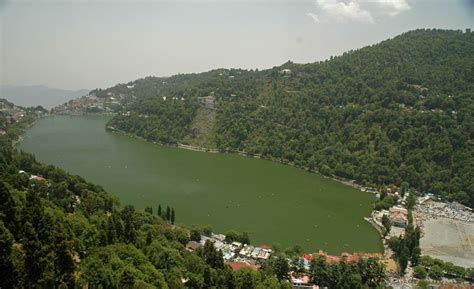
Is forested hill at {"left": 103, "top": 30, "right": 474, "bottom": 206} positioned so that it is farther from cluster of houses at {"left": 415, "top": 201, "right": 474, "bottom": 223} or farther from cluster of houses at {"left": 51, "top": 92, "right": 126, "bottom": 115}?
cluster of houses at {"left": 51, "top": 92, "right": 126, "bottom": 115}

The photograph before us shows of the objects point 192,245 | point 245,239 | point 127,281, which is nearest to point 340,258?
point 245,239

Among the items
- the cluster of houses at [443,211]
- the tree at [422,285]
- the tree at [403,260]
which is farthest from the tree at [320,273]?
the cluster of houses at [443,211]

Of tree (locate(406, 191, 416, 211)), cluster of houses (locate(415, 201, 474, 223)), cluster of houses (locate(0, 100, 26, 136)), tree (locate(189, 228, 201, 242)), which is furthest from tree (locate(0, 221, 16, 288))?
cluster of houses (locate(0, 100, 26, 136))

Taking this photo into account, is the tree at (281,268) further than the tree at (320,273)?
Yes

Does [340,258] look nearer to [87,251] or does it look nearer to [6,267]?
[87,251]

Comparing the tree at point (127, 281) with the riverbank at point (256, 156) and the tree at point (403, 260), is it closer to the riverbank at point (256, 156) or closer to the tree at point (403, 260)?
the tree at point (403, 260)
